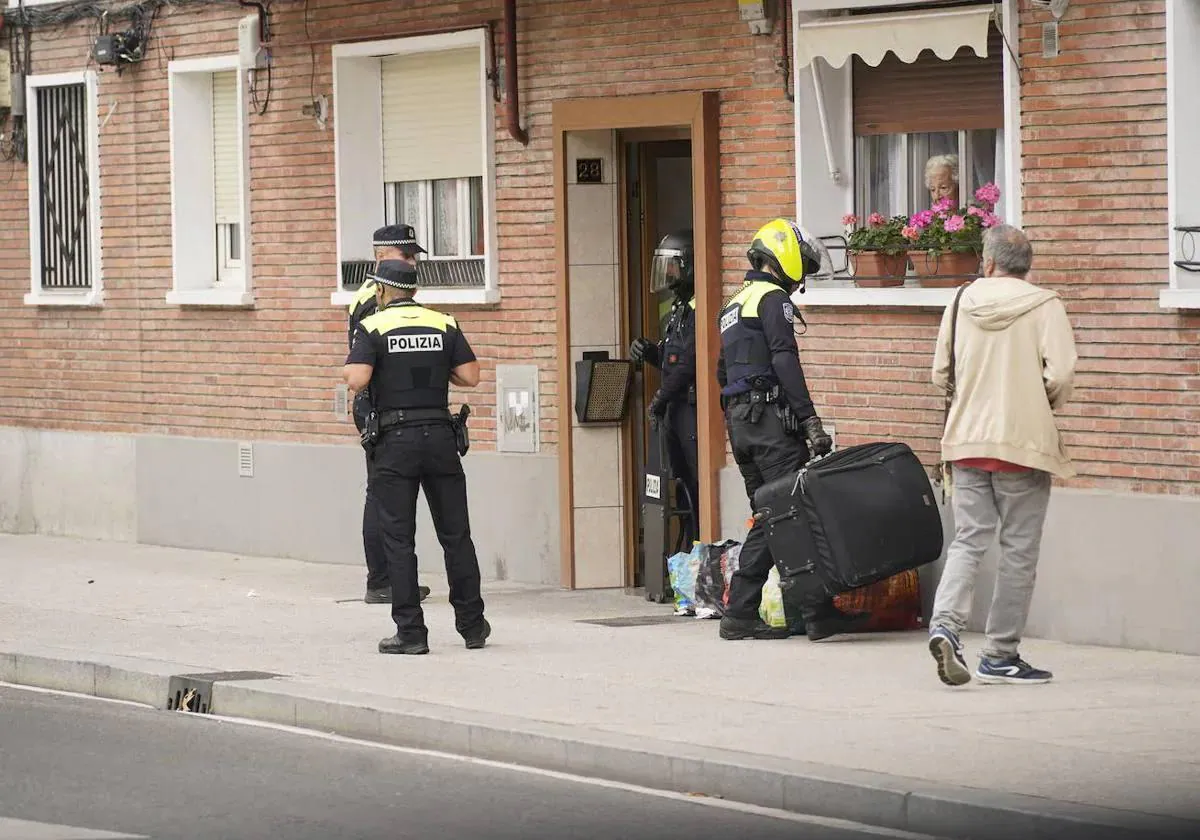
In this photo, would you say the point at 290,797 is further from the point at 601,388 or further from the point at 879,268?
the point at 601,388

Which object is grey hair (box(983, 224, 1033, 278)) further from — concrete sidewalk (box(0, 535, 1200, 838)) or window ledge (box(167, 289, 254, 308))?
window ledge (box(167, 289, 254, 308))

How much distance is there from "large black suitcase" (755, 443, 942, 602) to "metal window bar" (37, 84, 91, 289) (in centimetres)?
837

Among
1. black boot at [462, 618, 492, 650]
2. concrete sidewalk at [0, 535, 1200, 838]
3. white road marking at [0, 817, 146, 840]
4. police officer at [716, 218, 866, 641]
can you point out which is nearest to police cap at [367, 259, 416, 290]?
police officer at [716, 218, 866, 641]

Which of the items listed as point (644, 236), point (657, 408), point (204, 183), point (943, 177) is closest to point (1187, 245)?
point (943, 177)

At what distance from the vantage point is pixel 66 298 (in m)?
18.5

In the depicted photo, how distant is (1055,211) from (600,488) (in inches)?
153

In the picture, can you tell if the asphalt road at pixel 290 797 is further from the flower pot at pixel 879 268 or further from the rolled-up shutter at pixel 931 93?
the rolled-up shutter at pixel 931 93

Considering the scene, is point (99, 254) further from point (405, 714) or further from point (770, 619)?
point (405, 714)

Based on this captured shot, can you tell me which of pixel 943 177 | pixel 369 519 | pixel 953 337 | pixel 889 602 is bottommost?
pixel 889 602

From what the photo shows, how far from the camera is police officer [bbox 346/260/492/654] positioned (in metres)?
11.8

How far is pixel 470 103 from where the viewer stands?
613 inches

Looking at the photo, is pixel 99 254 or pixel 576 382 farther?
pixel 99 254

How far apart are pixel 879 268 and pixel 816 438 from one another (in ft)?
4.88

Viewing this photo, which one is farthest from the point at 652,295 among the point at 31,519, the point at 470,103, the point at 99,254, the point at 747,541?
the point at 31,519
